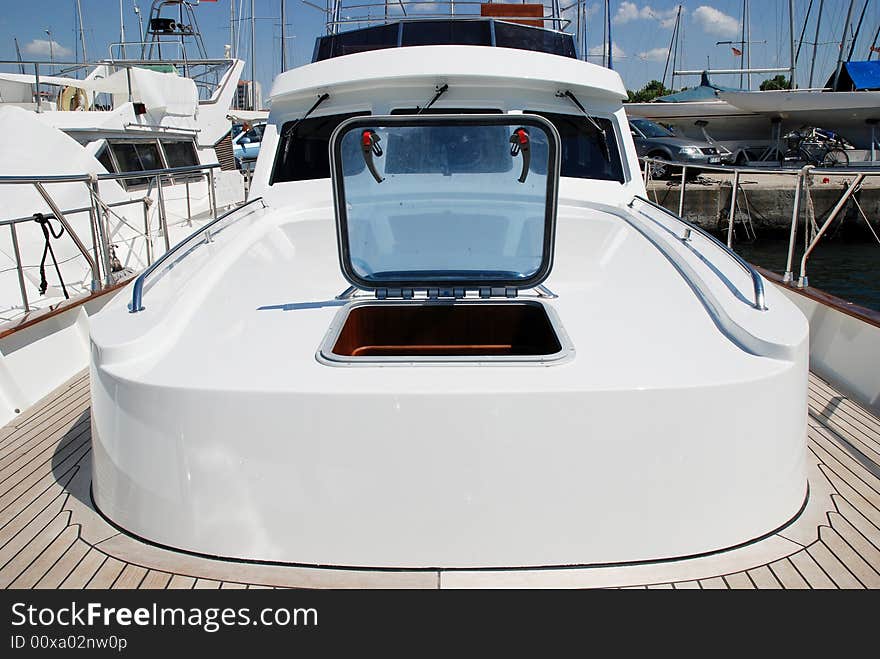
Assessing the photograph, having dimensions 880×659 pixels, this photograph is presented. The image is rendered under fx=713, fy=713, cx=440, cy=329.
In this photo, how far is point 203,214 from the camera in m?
9.89

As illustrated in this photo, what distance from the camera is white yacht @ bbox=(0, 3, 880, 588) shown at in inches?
76.5

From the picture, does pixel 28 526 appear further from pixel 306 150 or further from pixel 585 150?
pixel 585 150

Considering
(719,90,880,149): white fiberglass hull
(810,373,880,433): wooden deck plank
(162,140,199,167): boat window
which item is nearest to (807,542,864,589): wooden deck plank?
(810,373,880,433): wooden deck plank

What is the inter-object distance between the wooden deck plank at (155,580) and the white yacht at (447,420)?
0.02 meters

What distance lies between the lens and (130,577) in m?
2.05

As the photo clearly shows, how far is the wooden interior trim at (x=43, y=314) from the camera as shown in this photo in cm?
397

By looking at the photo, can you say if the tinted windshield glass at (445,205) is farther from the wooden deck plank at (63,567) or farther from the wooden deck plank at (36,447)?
the wooden deck plank at (36,447)

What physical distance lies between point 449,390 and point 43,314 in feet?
11.2

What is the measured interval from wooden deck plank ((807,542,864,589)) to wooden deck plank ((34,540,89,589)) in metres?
2.23

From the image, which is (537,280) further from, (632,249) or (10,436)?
(10,436)

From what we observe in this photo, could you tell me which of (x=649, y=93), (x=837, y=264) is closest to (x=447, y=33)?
(x=837, y=264)
